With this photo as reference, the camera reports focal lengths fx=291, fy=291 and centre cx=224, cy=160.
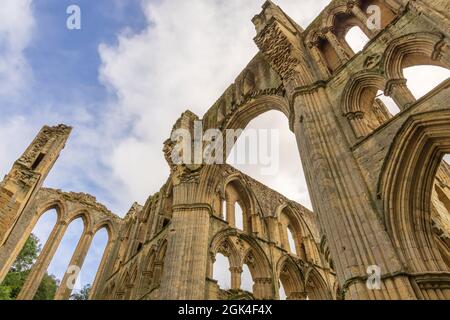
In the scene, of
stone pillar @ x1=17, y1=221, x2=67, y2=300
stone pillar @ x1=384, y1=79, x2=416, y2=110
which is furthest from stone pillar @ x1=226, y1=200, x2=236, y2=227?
stone pillar @ x1=17, y1=221, x2=67, y2=300

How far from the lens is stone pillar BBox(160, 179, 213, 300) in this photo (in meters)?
9.00

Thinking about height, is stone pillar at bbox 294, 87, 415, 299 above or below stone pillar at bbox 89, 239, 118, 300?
below

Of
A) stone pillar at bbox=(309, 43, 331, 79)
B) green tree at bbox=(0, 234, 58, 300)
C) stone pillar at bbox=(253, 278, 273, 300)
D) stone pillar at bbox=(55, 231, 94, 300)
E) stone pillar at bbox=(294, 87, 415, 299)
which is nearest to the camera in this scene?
stone pillar at bbox=(294, 87, 415, 299)

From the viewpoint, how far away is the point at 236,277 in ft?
36.9

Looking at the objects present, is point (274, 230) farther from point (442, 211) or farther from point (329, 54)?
point (329, 54)

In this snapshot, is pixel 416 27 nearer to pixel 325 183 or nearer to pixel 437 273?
pixel 325 183

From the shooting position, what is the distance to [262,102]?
439 inches

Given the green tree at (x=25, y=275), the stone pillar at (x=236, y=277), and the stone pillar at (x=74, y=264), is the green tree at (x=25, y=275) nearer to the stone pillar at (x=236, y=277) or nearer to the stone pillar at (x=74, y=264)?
the stone pillar at (x=74, y=264)

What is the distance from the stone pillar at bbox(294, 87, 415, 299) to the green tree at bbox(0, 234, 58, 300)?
19.8m

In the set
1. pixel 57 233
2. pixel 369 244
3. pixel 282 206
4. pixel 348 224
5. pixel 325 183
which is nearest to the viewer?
pixel 369 244

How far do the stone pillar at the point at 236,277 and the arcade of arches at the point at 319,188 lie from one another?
1.5 inches

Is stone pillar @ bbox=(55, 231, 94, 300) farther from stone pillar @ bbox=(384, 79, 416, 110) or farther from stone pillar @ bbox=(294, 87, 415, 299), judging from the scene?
stone pillar @ bbox=(384, 79, 416, 110)
